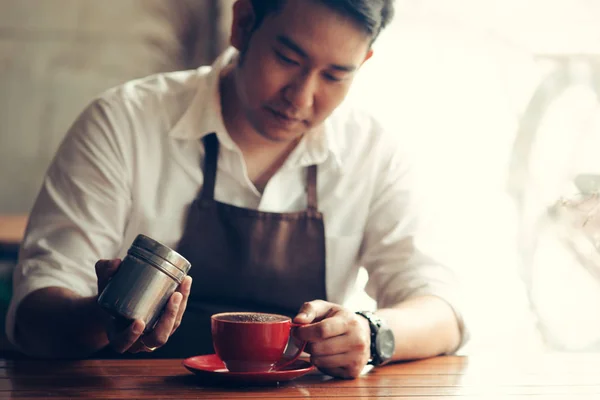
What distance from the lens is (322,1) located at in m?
1.55

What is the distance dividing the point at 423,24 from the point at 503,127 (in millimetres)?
519

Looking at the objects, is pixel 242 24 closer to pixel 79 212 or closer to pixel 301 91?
pixel 301 91

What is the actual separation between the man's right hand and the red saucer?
8cm

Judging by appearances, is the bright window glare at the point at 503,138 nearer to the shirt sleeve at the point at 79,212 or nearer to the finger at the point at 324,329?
the shirt sleeve at the point at 79,212

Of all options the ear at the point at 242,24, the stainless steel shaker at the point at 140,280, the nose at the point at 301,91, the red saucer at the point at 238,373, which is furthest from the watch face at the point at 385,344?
the ear at the point at 242,24

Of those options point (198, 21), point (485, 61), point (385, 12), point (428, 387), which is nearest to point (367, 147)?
point (385, 12)

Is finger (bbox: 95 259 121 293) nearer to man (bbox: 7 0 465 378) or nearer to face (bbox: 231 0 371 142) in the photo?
man (bbox: 7 0 465 378)

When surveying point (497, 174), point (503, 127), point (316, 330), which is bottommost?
point (316, 330)

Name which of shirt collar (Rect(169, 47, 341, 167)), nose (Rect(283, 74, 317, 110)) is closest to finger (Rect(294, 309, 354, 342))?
nose (Rect(283, 74, 317, 110))

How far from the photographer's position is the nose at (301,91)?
1586mm

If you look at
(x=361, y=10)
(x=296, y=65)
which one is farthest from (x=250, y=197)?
(x=361, y=10)

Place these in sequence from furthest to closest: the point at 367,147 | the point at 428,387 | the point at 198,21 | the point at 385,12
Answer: the point at 198,21 < the point at 367,147 < the point at 385,12 < the point at 428,387

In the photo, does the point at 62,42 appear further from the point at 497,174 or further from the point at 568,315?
the point at 568,315

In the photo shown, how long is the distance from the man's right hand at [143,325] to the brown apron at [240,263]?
18.9 inches
